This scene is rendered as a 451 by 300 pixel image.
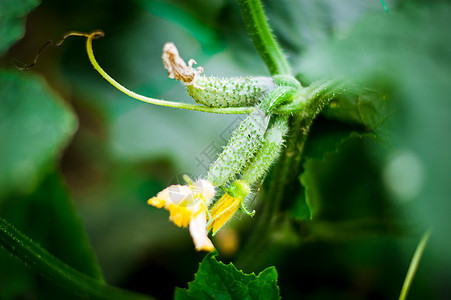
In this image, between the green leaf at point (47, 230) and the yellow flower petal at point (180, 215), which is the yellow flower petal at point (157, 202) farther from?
the green leaf at point (47, 230)

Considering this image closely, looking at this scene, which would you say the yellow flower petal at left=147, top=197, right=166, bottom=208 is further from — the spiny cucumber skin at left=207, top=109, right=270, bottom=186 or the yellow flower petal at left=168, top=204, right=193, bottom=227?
the spiny cucumber skin at left=207, top=109, right=270, bottom=186

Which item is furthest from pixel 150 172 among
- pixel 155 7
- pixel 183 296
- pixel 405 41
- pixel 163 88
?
pixel 405 41

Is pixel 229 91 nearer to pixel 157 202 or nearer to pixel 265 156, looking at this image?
pixel 265 156

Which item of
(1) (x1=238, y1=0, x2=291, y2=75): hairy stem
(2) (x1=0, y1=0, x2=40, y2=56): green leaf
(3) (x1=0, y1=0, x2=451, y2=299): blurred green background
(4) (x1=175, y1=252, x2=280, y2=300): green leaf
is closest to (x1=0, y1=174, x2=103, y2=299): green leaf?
(3) (x1=0, y1=0, x2=451, y2=299): blurred green background

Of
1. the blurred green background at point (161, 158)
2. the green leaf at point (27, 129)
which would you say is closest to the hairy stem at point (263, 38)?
the blurred green background at point (161, 158)

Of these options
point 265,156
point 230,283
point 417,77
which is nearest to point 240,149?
point 265,156

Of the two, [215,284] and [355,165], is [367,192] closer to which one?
[355,165]
